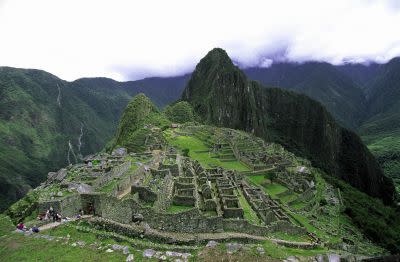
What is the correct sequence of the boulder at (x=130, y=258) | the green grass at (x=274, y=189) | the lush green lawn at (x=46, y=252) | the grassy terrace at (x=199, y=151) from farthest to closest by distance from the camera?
the grassy terrace at (x=199, y=151) → the green grass at (x=274, y=189) → the boulder at (x=130, y=258) → the lush green lawn at (x=46, y=252)

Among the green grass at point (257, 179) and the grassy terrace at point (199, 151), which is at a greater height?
the grassy terrace at point (199, 151)

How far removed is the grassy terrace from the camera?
71.6 m

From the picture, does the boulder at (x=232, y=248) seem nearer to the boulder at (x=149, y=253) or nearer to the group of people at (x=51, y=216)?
the boulder at (x=149, y=253)

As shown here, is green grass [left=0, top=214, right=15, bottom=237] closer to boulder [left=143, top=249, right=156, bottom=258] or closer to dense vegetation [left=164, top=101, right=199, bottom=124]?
boulder [left=143, top=249, right=156, bottom=258]

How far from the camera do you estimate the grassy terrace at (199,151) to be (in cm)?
7162

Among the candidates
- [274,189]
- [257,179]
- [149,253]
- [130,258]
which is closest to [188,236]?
[149,253]

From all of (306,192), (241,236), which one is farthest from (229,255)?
(306,192)

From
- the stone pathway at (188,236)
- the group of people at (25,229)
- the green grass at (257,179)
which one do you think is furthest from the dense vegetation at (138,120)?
the group of people at (25,229)

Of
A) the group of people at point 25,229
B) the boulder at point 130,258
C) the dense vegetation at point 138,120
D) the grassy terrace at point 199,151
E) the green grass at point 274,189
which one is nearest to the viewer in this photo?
the boulder at point 130,258

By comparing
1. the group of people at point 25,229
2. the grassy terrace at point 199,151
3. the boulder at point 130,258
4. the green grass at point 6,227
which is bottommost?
the grassy terrace at point 199,151

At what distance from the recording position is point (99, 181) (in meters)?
29.1

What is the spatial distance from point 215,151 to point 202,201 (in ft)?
182

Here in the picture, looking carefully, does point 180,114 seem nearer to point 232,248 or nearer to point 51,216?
point 51,216

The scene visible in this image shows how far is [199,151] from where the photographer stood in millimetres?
84062
